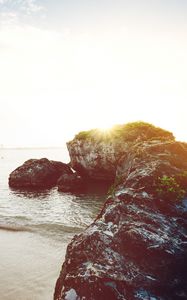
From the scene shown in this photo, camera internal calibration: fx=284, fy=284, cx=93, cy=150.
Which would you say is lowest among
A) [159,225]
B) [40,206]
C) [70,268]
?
[40,206]

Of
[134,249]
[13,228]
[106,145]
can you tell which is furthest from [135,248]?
[106,145]

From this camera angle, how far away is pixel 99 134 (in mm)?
47312

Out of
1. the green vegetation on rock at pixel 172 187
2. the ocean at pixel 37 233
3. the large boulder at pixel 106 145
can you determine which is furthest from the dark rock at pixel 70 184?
the green vegetation on rock at pixel 172 187

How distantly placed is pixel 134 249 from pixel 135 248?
4 centimetres

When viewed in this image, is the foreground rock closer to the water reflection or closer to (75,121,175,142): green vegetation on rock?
the water reflection

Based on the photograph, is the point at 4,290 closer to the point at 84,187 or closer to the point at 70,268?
the point at 70,268

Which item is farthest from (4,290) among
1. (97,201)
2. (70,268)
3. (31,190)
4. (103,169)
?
(103,169)

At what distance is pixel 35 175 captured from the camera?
48.1 metres

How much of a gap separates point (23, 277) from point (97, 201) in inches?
839

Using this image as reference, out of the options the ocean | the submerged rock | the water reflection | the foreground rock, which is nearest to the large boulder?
the ocean

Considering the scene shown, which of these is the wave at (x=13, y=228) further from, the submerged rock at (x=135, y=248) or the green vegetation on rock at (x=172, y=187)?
the green vegetation on rock at (x=172, y=187)

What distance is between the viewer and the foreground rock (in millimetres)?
47812

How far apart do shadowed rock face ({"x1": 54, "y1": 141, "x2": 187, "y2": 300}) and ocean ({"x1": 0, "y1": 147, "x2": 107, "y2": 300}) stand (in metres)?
4.93

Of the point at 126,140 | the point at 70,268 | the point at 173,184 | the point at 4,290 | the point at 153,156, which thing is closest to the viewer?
the point at 70,268
